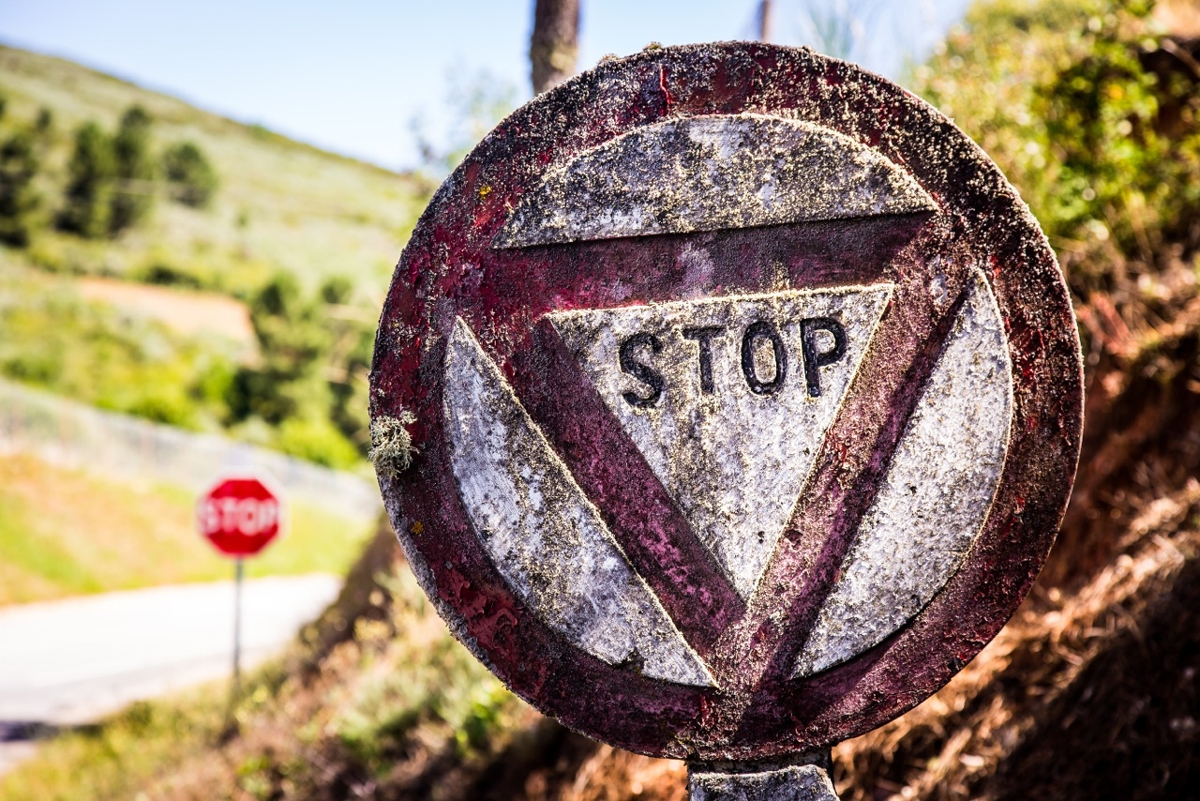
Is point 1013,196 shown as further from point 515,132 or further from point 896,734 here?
point 896,734

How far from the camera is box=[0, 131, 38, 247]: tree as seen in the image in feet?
121

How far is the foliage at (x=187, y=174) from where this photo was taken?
4616 centimetres

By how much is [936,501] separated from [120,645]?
44.3ft

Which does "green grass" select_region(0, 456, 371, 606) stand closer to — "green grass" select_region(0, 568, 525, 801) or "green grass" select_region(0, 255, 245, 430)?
"green grass" select_region(0, 568, 525, 801)

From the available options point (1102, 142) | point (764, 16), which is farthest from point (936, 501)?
point (764, 16)

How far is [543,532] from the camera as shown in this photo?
66.7 inches

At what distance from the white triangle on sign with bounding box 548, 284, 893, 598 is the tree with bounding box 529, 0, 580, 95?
8.49ft

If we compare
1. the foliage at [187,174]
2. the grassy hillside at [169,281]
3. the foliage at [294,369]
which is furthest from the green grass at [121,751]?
the foliage at [187,174]

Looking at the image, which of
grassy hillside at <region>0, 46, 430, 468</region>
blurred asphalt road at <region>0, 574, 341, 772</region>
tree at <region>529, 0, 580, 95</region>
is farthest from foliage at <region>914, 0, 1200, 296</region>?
grassy hillside at <region>0, 46, 430, 468</region>

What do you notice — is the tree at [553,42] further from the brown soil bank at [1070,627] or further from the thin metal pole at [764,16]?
the thin metal pole at [764,16]

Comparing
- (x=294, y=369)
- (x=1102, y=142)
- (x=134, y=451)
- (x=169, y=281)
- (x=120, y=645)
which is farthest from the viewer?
(x=169, y=281)

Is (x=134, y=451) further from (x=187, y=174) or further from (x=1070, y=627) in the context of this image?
(x=187, y=174)

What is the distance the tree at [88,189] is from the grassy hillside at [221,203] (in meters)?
0.55

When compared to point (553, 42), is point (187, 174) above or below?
above
